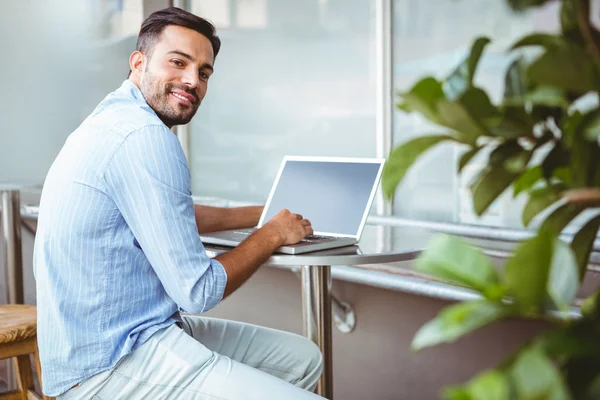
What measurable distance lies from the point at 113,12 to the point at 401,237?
2865 mm

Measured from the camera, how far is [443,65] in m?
2.79

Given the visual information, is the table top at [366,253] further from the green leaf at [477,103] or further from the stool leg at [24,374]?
the green leaf at [477,103]

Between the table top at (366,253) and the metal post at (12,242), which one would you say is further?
the metal post at (12,242)

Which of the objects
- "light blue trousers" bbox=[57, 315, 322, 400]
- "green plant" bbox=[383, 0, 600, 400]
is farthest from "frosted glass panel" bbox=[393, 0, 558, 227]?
"green plant" bbox=[383, 0, 600, 400]

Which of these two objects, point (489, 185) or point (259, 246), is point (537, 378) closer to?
point (489, 185)

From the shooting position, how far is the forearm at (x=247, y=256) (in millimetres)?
1537

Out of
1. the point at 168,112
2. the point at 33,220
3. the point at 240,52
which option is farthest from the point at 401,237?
the point at 33,220

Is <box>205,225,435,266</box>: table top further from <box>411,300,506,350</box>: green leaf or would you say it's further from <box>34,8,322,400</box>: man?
<box>411,300,506,350</box>: green leaf

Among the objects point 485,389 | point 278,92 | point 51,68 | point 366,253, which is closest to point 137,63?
point 366,253

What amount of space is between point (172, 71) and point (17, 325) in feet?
2.58

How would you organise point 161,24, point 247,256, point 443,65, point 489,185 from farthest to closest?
point 443,65
point 161,24
point 247,256
point 489,185

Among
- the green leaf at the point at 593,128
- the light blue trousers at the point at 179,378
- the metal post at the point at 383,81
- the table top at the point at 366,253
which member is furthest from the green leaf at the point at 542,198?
the metal post at the point at 383,81

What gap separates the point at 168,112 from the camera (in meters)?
1.82

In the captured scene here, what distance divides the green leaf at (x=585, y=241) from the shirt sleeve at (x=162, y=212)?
89 centimetres
